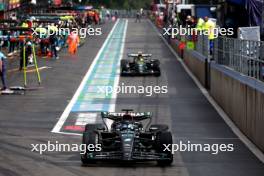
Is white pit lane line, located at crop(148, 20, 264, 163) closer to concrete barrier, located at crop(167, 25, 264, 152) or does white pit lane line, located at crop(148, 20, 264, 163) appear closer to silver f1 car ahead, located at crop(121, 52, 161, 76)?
concrete barrier, located at crop(167, 25, 264, 152)

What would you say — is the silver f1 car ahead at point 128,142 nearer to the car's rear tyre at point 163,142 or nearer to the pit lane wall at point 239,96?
the car's rear tyre at point 163,142

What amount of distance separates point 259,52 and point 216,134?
2002 millimetres

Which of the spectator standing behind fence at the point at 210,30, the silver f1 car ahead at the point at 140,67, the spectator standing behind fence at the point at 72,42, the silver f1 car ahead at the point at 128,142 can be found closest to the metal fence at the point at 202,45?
the spectator standing behind fence at the point at 210,30

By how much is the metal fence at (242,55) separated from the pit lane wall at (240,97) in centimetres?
18

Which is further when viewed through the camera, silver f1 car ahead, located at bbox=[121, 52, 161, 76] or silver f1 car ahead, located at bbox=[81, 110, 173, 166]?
silver f1 car ahead, located at bbox=[121, 52, 161, 76]

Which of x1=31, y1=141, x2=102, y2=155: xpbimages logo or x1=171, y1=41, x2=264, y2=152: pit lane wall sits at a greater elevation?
x1=171, y1=41, x2=264, y2=152: pit lane wall

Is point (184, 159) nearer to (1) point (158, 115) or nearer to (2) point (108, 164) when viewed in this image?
(2) point (108, 164)

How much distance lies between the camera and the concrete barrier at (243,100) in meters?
16.7

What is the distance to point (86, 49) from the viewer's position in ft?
172

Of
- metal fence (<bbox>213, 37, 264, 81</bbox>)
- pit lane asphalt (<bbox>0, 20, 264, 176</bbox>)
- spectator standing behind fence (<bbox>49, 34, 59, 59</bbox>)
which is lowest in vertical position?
pit lane asphalt (<bbox>0, 20, 264, 176</bbox>)

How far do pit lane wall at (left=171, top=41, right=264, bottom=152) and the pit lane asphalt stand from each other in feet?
1.17

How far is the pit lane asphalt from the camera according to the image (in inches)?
550

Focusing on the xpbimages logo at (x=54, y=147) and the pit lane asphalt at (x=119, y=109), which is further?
the xpbimages logo at (x=54, y=147)

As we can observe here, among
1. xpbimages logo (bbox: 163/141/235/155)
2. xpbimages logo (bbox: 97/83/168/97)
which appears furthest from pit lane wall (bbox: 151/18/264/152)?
xpbimages logo (bbox: 97/83/168/97)
